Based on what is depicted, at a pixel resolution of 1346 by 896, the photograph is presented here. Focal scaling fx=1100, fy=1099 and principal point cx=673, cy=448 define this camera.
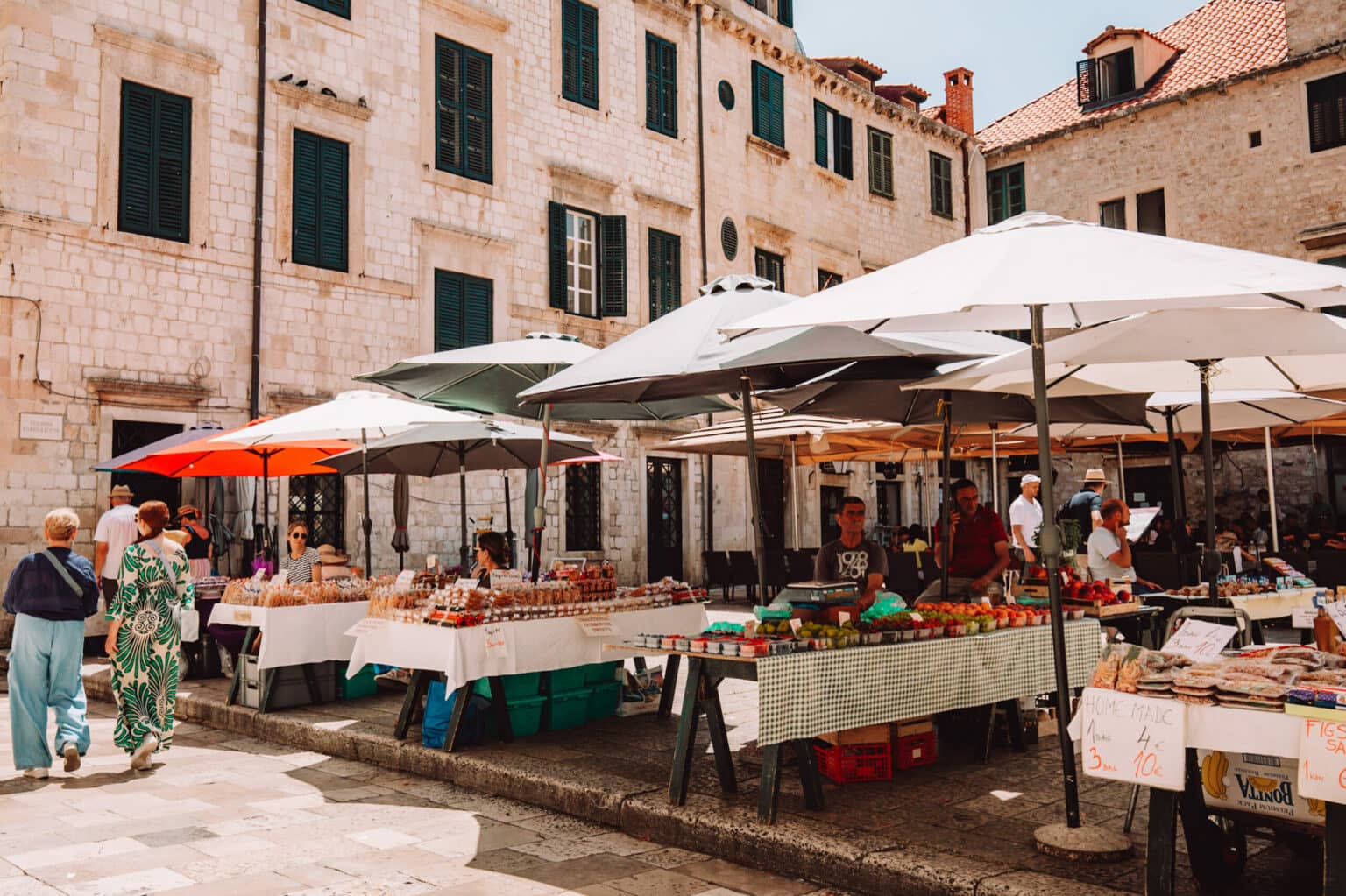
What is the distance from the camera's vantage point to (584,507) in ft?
59.4

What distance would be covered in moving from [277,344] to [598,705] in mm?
8581

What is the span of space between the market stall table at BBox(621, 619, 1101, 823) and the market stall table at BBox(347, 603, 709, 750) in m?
1.14

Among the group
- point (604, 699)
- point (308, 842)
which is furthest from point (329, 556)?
point (308, 842)

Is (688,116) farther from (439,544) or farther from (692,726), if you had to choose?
(692,726)

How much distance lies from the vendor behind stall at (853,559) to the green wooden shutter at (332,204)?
9.87 m

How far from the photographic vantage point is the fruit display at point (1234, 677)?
3.55 m

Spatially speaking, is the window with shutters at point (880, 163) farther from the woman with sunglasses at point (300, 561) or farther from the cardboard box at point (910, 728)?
the cardboard box at point (910, 728)

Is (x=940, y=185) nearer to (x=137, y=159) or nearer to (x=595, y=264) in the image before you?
(x=595, y=264)

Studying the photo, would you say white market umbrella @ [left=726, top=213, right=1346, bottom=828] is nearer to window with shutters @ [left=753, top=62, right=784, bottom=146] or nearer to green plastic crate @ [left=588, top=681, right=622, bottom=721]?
green plastic crate @ [left=588, top=681, right=622, bottom=721]

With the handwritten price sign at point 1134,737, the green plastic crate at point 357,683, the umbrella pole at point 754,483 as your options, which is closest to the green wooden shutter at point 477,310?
the green plastic crate at point 357,683

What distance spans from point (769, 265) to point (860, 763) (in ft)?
55.4

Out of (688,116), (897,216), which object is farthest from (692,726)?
(897,216)

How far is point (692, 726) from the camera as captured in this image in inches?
214

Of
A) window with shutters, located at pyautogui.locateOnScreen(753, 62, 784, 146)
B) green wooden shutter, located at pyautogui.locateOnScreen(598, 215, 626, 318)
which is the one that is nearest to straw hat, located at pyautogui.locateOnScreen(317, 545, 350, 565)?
green wooden shutter, located at pyautogui.locateOnScreen(598, 215, 626, 318)
